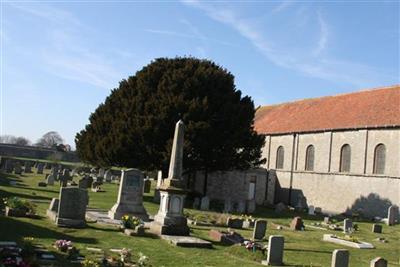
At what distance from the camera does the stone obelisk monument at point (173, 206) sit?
17.0 metres

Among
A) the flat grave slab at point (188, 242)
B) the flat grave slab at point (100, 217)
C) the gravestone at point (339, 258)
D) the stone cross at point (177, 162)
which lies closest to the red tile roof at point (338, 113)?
the stone cross at point (177, 162)

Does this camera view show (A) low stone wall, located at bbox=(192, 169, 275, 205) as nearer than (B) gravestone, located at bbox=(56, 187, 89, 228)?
No

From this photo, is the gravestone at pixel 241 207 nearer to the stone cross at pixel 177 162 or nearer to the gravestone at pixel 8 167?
the stone cross at pixel 177 162

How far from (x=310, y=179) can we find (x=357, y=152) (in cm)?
556

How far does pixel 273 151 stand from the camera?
154 feet

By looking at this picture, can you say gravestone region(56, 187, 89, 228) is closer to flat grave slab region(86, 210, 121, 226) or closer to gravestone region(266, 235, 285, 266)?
flat grave slab region(86, 210, 121, 226)

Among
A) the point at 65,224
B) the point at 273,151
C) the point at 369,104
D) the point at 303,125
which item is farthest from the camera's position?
the point at 273,151

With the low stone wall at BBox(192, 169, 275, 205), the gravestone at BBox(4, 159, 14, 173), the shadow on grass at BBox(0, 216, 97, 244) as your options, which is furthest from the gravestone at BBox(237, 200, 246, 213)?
the gravestone at BBox(4, 159, 14, 173)

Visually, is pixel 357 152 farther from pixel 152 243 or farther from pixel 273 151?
pixel 152 243

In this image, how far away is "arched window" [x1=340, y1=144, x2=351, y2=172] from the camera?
38.5m

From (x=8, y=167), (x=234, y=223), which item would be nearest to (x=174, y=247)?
(x=234, y=223)

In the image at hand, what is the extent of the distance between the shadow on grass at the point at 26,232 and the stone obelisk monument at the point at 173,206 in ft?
9.61

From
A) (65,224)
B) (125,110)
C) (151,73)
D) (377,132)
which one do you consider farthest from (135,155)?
(377,132)

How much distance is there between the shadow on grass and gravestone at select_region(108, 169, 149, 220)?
495cm
